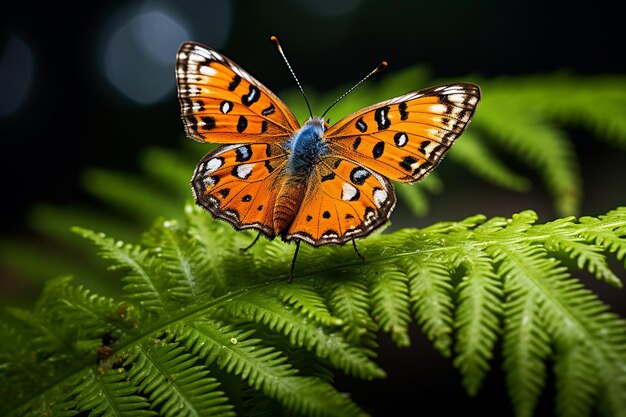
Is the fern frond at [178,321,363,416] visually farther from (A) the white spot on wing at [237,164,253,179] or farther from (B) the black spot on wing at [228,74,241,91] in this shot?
(B) the black spot on wing at [228,74,241,91]

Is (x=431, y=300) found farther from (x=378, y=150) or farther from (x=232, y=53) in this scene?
(x=232, y=53)

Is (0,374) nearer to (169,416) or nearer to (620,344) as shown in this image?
(169,416)

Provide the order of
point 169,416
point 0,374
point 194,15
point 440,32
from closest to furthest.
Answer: point 169,416
point 0,374
point 440,32
point 194,15

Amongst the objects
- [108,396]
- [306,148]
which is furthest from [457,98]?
[108,396]

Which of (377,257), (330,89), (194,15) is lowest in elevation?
(377,257)

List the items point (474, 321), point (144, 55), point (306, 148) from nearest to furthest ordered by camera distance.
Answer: point (474, 321) → point (306, 148) → point (144, 55)

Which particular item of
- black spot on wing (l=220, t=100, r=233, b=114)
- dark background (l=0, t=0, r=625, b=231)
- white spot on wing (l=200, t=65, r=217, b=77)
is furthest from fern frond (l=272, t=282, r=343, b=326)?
dark background (l=0, t=0, r=625, b=231)

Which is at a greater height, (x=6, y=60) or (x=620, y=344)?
(x=6, y=60)

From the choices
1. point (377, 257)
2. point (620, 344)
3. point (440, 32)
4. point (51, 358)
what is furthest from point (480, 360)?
point (440, 32)
